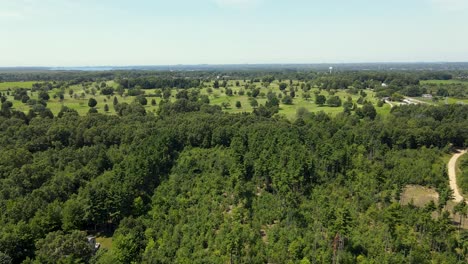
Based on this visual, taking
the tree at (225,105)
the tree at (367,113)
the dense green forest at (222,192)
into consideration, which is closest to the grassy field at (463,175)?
the dense green forest at (222,192)

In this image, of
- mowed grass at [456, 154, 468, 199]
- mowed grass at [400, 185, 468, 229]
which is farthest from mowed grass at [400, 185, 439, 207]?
mowed grass at [456, 154, 468, 199]

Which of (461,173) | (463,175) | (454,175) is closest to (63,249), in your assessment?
(463,175)

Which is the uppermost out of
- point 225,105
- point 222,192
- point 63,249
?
point 225,105

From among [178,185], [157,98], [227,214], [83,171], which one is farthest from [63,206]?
[157,98]

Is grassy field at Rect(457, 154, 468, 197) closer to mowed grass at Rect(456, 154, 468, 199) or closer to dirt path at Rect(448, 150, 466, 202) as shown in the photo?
mowed grass at Rect(456, 154, 468, 199)

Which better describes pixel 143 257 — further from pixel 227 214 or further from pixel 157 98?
pixel 157 98

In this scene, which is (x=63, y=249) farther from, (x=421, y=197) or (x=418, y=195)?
(x=418, y=195)

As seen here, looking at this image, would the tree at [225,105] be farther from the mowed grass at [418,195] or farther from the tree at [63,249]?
the tree at [63,249]

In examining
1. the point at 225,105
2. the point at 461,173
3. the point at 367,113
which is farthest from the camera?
the point at 225,105
